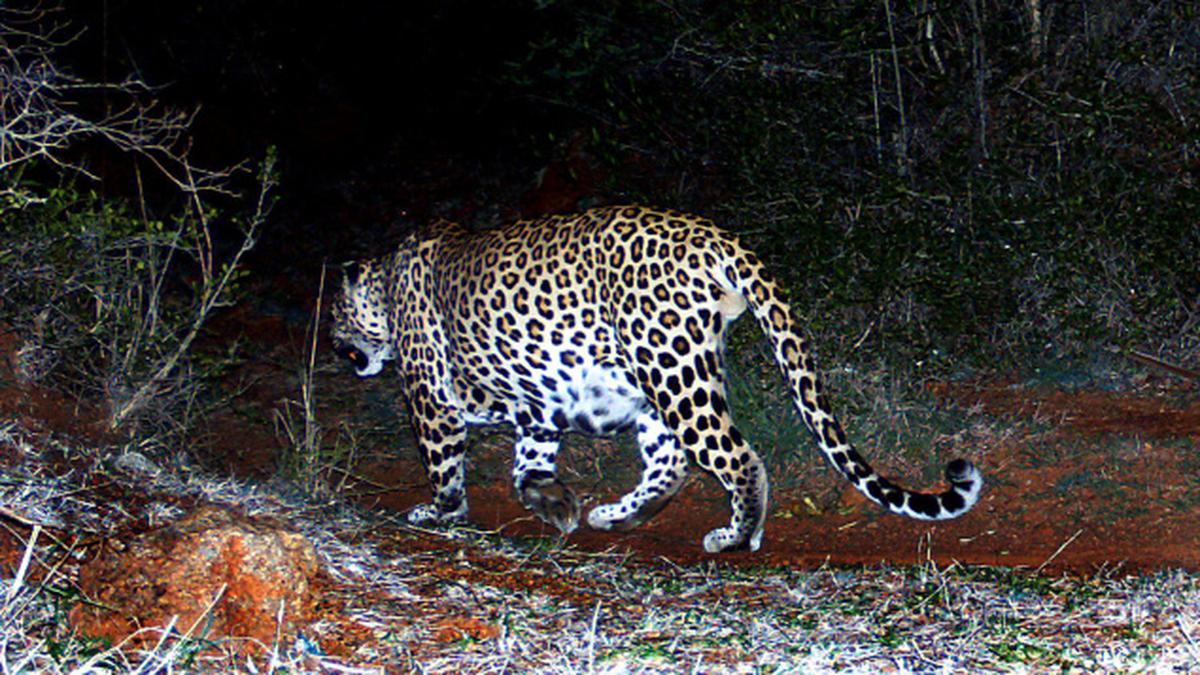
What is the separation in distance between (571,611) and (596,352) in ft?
6.54

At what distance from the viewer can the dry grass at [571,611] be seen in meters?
3.51

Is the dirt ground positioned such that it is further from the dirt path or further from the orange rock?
the orange rock

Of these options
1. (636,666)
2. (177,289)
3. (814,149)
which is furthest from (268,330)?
(636,666)

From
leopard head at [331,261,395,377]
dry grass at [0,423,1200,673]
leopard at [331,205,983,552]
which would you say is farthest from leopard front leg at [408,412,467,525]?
dry grass at [0,423,1200,673]

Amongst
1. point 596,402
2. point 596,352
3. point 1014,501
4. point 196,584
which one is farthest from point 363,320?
point 196,584

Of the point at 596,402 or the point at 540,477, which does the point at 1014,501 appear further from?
the point at 540,477

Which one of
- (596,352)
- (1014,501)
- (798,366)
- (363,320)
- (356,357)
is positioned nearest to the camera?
(798,366)

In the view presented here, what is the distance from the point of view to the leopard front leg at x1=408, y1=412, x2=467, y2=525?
6.75 m

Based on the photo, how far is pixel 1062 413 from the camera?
6879mm

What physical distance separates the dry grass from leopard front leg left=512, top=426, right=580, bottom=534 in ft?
3.79

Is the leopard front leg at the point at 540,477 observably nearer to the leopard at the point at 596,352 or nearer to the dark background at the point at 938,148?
the leopard at the point at 596,352

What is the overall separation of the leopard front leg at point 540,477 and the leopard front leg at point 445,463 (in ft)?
0.96

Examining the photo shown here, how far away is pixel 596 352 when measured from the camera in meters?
6.09

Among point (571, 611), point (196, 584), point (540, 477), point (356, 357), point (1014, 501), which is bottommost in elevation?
point (540, 477)
